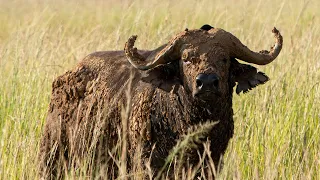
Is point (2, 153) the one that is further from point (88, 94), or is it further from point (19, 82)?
point (19, 82)

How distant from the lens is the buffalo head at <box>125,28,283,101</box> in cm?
595

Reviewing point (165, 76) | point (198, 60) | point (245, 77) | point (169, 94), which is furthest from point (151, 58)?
point (245, 77)

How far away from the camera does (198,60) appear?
595 centimetres

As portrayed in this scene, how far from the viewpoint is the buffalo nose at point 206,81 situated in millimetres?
5613

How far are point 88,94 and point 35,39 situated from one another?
10.4 ft

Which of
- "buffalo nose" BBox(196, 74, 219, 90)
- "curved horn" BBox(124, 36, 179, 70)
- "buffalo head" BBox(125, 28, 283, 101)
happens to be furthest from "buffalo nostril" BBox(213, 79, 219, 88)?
"curved horn" BBox(124, 36, 179, 70)

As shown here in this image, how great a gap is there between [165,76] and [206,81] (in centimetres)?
70

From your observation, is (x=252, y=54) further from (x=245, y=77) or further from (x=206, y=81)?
(x=206, y=81)

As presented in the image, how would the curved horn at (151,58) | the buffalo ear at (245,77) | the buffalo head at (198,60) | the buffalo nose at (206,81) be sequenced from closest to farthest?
the buffalo nose at (206,81), the buffalo head at (198,60), the curved horn at (151,58), the buffalo ear at (245,77)

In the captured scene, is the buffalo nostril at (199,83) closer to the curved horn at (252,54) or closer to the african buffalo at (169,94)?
the african buffalo at (169,94)

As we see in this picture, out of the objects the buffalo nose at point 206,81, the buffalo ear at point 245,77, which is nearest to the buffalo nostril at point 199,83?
the buffalo nose at point 206,81

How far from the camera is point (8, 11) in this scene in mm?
23750

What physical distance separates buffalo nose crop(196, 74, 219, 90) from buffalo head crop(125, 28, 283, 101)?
12 cm

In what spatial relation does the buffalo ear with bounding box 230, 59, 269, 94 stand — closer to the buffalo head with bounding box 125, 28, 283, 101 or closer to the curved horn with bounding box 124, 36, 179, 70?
the buffalo head with bounding box 125, 28, 283, 101
